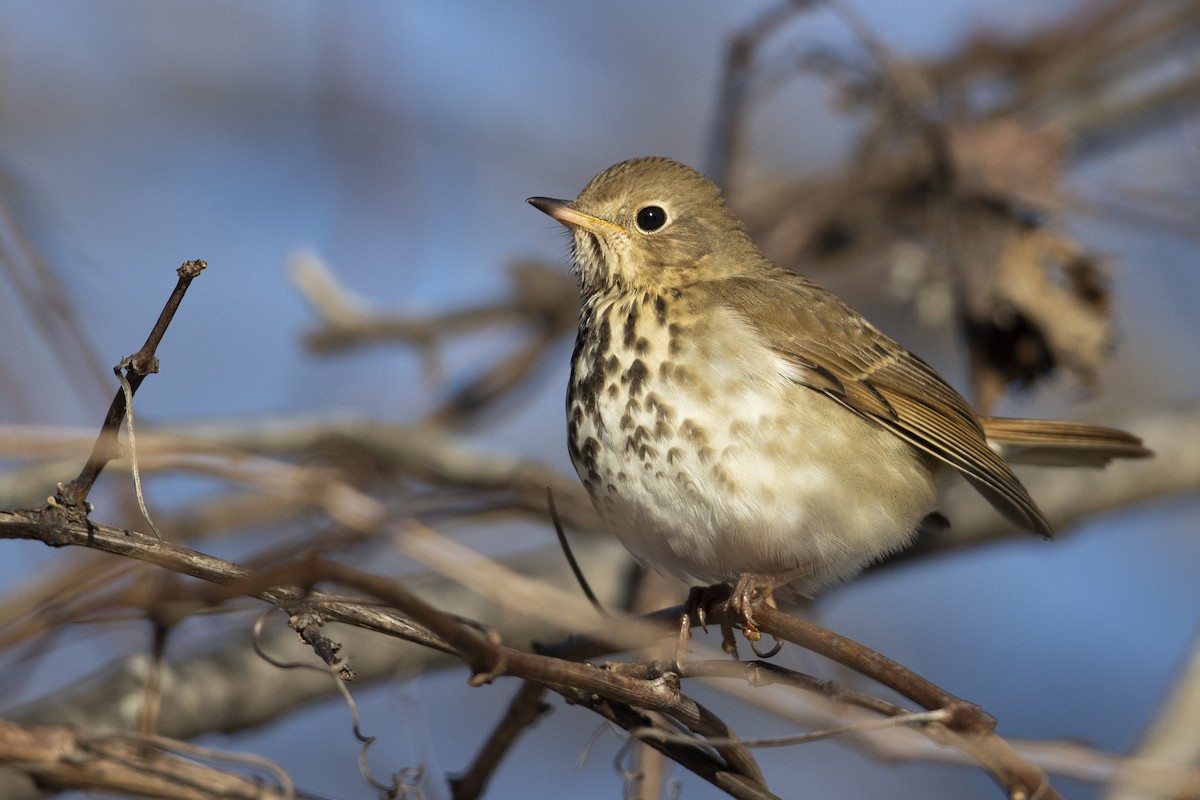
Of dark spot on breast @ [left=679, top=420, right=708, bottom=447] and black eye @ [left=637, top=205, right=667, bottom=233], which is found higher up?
black eye @ [left=637, top=205, right=667, bottom=233]

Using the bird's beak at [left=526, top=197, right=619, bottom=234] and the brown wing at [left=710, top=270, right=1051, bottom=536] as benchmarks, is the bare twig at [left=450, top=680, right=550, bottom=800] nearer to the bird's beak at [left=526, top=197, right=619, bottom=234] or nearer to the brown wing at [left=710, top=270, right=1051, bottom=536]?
the brown wing at [left=710, top=270, right=1051, bottom=536]

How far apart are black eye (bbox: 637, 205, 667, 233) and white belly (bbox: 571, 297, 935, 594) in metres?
0.50

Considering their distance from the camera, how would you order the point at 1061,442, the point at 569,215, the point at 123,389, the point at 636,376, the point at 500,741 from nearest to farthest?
1. the point at 123,389
2. the point at 500,741
3. the point at 636,376
4. the point at 569,215
5. the point at 1061,442

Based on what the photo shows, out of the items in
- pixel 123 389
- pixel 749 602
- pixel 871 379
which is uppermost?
pixel 871 379

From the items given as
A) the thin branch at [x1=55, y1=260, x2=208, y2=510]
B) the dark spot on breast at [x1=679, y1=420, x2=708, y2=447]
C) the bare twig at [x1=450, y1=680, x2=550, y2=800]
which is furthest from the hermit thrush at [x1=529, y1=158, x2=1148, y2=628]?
the thin branch at [x1=55, y1=260, x2=208, y2=510]

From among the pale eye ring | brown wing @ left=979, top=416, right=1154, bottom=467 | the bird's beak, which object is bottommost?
brown wing @ left=979, top=416, right=1154, bottom=467

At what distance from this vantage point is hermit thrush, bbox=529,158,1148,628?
3.19 metres

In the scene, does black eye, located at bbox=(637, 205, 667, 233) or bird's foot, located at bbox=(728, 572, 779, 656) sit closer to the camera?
bird's foot, located at bbox=(728, 572, 779, 656)

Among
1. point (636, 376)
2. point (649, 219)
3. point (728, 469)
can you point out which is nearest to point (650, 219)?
point (649, 219)

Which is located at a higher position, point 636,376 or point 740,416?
point 636,376

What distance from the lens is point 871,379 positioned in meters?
3.76

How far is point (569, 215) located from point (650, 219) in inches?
10.6

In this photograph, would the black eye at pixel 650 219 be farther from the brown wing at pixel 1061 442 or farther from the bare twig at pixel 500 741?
the bare twig at pixel 500 741

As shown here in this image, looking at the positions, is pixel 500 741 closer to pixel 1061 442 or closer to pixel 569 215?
pixel 569 215
